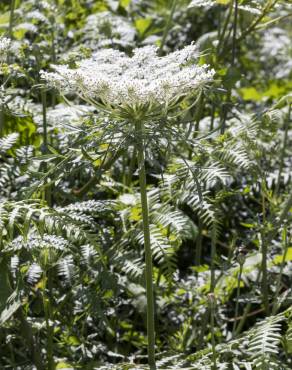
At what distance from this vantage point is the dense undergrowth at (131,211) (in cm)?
181

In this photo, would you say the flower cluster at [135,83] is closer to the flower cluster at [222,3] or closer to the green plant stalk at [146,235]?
the green plant stalk at [146,235]

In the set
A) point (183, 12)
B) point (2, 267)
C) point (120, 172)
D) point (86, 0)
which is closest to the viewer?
point (2, 267)

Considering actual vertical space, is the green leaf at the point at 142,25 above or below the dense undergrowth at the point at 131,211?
above

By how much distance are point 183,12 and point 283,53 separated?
82cm

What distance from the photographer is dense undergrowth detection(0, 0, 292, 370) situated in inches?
71.1

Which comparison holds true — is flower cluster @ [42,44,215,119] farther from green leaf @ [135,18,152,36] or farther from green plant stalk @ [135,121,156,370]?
green leaf @ [135,18,152,36]

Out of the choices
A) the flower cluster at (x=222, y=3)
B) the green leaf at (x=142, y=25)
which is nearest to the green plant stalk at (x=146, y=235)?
the flower cluster at (x=222, y=3)

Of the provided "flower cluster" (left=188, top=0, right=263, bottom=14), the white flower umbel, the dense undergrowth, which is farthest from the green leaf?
the white flower umbel

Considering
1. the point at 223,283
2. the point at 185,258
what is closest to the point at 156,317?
the point at 223,283

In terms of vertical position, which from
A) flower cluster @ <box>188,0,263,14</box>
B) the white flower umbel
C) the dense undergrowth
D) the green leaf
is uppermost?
flower cluster @ <box>188,0,263,14</box>

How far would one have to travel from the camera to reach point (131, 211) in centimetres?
245

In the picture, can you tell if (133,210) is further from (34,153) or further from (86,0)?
(86,0)

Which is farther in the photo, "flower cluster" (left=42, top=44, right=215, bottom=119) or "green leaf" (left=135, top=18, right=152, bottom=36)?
"green leaf" (left=135, top=18, right=152, bottom=36)

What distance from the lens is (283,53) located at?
4.78 m
